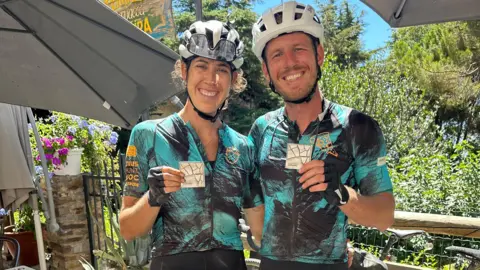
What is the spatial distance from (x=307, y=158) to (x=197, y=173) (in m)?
0.45

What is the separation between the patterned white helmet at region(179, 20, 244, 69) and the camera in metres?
1.94

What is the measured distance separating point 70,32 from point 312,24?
1628mm

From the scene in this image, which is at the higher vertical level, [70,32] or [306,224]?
[70,32]

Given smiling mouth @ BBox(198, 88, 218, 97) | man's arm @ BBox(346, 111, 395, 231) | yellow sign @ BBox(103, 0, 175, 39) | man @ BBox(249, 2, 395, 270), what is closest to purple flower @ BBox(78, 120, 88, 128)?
yellow sign @ BBox(103, 0, 175, 39)

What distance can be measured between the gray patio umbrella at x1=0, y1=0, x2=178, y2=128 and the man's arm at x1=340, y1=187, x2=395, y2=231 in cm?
140

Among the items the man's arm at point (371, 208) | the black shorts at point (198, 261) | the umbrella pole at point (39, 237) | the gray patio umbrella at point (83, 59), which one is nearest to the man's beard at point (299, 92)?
the man's arm at point (371, 208)

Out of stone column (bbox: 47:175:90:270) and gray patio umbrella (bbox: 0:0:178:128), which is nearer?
gray patio umbrella (bbox: 0:0:178:128)

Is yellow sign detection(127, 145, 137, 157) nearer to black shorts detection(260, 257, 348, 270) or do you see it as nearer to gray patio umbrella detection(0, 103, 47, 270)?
black shorts detection(260, 257, 348, 270)

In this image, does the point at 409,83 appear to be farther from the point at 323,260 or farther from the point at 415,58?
the point at 323,260

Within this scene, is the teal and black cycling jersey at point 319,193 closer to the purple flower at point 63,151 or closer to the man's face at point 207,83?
the man's face at point 207,83

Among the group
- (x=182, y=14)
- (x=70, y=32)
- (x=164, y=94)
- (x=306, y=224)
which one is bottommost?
(x=306, y=224)

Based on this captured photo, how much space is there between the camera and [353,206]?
5.42 feet

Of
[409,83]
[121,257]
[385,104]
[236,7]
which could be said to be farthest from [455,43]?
[121,257]

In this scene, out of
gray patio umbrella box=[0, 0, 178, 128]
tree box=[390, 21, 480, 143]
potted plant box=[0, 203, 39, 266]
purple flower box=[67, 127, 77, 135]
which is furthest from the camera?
tree box=[390, 21, 480, 143]
